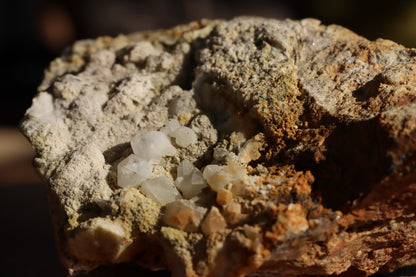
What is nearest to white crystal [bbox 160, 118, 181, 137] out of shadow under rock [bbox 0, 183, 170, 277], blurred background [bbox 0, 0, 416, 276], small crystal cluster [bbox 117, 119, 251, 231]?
small crystal cluster [bbox 117, 119, 251, 231]

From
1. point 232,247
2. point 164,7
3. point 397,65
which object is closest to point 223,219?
point 232,247

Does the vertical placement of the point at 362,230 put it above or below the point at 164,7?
below

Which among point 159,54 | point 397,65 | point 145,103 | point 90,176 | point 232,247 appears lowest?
point 232,247

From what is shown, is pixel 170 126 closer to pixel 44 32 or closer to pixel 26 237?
pixel 26 237

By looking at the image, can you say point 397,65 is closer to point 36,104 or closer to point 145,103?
point 145,103

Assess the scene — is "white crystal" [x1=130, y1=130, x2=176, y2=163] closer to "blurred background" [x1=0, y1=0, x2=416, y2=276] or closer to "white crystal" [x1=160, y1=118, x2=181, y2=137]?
"white crystal" [x1=160, y1=118, x2=181, y2=137]

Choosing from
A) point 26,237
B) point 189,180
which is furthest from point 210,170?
point 26,237

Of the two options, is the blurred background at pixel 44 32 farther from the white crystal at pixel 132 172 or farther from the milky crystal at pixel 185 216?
the milky crystal at pixel 185 216
